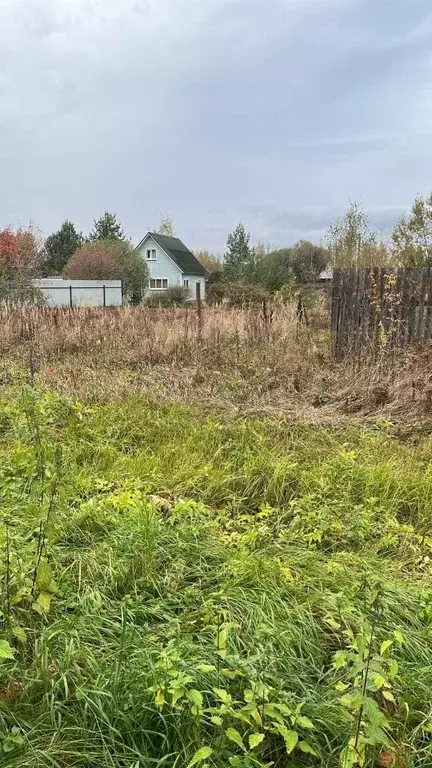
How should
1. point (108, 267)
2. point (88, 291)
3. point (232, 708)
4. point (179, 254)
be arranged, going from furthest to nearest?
point (179, 254) → point (108, 267) → point (88, 291) → point (232, 708)

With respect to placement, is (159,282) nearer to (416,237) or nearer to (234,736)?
(416,237)

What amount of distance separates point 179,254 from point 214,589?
38234 mm

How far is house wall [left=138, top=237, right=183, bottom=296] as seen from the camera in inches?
1465

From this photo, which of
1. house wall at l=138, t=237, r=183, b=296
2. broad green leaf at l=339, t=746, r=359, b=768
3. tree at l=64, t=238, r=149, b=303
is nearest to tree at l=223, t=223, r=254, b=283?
house wall at l=138, t=237, r=183, b=296

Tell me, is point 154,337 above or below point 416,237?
below

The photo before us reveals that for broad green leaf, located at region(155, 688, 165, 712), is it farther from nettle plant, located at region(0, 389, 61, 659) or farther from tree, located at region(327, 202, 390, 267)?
tree, located at region(327, 202, 390, 267)

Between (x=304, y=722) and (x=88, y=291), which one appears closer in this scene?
(x=304, y=722)

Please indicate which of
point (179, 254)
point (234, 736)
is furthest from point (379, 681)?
point (179, 254)

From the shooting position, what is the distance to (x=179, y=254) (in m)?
38.5

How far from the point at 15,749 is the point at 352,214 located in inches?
726

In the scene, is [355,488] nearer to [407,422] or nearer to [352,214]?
[407,422]

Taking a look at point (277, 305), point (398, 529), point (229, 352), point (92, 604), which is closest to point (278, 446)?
point (398, 529)

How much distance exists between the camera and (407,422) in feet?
14.5

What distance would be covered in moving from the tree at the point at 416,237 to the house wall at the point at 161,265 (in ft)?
83.4
